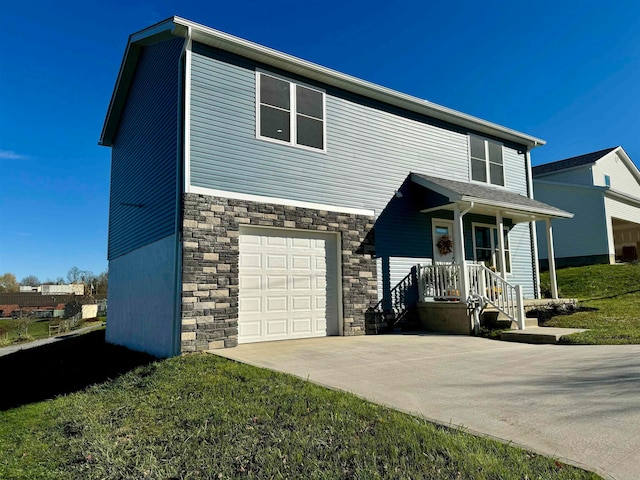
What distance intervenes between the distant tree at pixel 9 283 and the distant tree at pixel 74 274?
9.83 metres

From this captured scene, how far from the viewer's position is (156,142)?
359 inches

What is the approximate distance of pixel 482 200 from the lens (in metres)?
9.64

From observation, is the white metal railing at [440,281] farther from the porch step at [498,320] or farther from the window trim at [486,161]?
the window trim at [486,161]

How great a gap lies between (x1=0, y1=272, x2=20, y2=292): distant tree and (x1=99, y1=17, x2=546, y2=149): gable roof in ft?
247

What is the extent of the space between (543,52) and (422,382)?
1099 centimetres

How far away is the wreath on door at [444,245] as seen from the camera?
1097cm

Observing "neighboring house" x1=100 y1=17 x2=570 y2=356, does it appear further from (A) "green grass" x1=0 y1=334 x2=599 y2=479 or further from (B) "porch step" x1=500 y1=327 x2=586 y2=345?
(A) "green grass" x1=0 y1=334 x2=599 y2=479

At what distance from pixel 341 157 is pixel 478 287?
428cm

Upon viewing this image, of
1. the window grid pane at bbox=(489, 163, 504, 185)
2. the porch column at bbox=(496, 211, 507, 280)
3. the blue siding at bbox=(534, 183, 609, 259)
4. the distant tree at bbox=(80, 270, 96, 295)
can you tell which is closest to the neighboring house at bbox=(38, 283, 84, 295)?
the distant tree at bbox=(80, 270, 96, 295)

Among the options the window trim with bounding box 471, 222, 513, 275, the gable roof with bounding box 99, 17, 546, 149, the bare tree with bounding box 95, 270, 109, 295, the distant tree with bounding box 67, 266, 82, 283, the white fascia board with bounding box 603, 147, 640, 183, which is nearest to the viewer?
the gable roof with bounding box 99, 17, 546, 149

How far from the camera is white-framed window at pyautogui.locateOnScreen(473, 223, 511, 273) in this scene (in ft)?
38.6

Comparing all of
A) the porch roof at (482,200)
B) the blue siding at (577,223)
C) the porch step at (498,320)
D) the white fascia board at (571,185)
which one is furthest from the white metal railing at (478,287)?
the white fascia board at (571,185)

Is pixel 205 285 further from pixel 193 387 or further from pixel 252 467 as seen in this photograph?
pixel 252 467

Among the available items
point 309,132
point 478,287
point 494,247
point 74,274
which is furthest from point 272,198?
point 74,274
